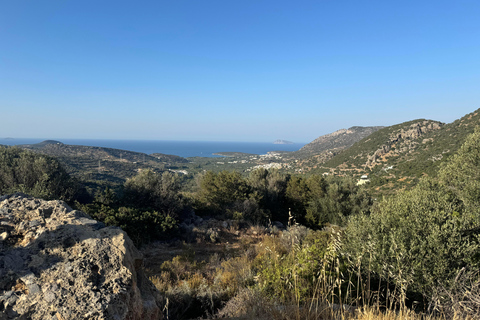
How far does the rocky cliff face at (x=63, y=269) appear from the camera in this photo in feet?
6.25

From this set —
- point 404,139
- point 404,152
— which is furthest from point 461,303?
point 404,139

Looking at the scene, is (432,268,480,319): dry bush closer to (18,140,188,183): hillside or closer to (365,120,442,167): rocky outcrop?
(18,140,188,183): hillside

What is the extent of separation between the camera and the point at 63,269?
2.17 m

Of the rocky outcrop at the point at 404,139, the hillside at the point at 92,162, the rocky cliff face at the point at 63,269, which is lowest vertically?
the hillside at the point at 92,162

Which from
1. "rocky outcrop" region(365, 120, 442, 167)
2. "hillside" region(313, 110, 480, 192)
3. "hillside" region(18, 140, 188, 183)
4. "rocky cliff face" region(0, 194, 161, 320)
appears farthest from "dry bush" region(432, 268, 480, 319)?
"rocky outcrop" region(365, 120, 442, 167)

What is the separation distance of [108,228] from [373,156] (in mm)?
57725

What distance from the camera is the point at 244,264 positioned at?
645 cm

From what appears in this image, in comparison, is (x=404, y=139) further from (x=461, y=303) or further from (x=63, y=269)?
(x=63, y=269)

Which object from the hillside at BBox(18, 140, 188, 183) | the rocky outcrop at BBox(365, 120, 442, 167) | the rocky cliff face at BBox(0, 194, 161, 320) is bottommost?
the hillside at BBox(18, 140, 188, 183)

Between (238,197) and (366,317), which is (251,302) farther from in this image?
(238,197)

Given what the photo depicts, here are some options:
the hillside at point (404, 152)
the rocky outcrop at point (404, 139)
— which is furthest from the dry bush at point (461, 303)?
the rocky outcrop at point (404, 139)

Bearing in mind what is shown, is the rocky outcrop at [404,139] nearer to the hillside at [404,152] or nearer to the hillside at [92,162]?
the hillside at [404,152]

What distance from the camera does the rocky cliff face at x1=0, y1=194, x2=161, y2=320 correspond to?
6.25 ft

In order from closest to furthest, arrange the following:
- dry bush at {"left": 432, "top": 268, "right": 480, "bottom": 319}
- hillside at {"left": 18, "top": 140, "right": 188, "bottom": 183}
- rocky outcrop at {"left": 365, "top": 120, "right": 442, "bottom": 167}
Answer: dry bush at {"left": 432, "top": 268, "right": 480, "bottom": 319} → hillside at {"left": 18, "top": 140, "right": 188, "bottom": 183} → rocky outcrop at {"left": 365, "top": 120, "right": 442, "bottom": 167}
